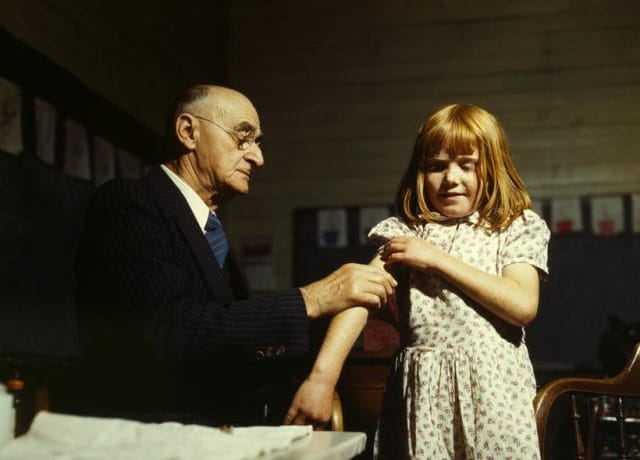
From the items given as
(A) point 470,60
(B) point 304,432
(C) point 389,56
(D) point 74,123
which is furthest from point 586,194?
(B) point 304,432

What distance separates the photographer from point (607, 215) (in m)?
5.41

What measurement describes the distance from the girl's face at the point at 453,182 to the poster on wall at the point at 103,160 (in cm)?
271

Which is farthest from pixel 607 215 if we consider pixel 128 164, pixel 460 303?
pixel 460 303

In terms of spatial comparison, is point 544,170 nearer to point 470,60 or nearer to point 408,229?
point 470,60

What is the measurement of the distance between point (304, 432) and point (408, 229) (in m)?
0.97

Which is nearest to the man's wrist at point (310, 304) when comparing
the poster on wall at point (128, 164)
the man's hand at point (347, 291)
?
the man's hand at point (347, 291)

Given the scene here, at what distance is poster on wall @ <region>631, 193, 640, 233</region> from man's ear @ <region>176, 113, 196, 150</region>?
13.3 ft

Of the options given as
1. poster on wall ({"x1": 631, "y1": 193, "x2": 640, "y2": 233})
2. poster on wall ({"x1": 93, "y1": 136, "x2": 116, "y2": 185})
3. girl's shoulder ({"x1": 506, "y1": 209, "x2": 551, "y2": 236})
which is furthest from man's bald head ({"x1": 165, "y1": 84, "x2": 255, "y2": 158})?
poster on wall ({"x1": 631, "y1": 193, "x2": 640, "y2": 233})

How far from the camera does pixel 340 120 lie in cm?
605

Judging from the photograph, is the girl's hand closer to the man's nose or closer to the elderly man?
the elderly man

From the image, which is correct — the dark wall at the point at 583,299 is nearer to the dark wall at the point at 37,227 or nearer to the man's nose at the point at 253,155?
the dark wall at the point at 37,227

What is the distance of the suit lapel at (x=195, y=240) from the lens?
5.79 ft

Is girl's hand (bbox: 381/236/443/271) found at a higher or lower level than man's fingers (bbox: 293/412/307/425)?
higher

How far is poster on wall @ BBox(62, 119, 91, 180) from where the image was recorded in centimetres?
388
